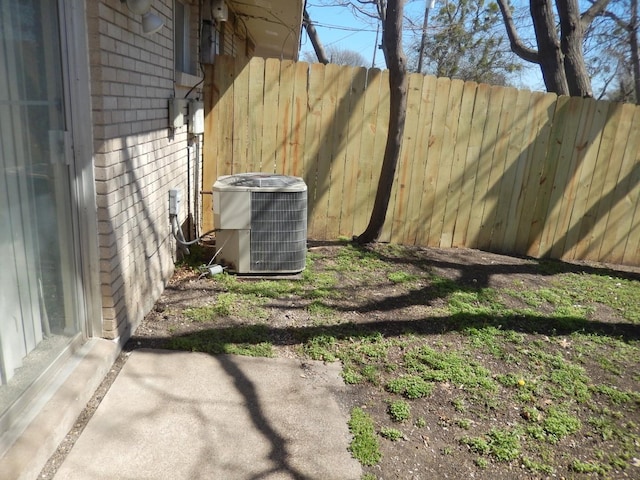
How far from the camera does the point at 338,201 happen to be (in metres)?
5.92

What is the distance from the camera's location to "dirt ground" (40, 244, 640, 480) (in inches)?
102

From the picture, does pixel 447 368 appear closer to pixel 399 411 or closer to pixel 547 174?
pixel 399 411

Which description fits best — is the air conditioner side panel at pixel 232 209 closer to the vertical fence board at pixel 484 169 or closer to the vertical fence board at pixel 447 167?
the vertical fence board at pixel 447 167

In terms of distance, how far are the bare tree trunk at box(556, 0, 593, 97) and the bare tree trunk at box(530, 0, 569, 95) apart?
0.31 feet

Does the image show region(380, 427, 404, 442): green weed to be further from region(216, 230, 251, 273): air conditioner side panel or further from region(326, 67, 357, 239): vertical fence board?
region(326, 67, 357, 239): vertical fence board

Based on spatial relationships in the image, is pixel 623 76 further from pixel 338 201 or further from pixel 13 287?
pixel 13 287

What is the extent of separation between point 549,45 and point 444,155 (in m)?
3.21

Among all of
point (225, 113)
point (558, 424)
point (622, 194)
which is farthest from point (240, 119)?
point (622, 194)

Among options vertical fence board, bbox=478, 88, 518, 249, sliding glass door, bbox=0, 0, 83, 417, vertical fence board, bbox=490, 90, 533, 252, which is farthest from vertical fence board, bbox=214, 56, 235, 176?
vertical fence board, bbox=490, 90, 533, 252

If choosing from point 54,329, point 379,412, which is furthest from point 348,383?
point 54,329

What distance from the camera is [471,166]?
19.8ft

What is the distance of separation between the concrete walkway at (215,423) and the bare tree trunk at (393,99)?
267 cm

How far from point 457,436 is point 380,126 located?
379 cm

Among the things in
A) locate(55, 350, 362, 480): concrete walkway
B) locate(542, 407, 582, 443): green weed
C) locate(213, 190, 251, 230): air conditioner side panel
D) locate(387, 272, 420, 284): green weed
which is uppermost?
locate(213, 190, 251, 230): air conditioner side panel
